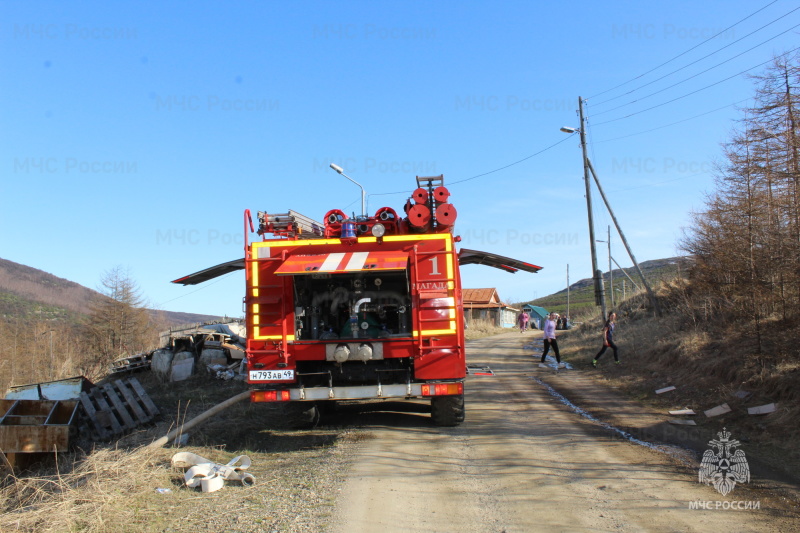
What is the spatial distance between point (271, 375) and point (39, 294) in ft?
385

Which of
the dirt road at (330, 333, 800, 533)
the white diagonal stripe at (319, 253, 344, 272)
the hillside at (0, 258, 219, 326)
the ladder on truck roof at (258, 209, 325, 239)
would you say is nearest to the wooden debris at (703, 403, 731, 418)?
the dirt road at (330, 333, 800, 533)

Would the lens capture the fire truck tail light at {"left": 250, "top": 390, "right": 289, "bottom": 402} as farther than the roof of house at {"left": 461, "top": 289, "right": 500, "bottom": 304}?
No

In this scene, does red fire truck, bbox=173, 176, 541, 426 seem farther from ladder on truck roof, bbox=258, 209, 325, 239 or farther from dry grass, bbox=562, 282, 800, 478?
dry grass, bbox=562, 282, 800, 478

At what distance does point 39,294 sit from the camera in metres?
106

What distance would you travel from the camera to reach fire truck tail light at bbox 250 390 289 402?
25.3 feet

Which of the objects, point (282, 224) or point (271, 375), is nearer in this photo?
point (271, 375)

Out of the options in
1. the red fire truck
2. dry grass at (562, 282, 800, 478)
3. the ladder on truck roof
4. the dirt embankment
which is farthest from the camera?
the ladder on truck roof

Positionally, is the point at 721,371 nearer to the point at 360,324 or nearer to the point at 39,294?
the point at 360,324

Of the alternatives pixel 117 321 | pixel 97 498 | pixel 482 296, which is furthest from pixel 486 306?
pixel 97 498

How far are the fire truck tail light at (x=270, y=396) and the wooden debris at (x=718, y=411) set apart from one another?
→ 6203 mm

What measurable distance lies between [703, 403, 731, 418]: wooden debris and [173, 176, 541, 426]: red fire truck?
12.1 feet

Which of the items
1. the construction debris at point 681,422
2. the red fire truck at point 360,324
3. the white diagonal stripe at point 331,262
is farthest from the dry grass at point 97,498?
the construction debris at point 681,422

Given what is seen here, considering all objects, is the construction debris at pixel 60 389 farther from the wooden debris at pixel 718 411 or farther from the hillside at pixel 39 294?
the hillside at pixel 39 294

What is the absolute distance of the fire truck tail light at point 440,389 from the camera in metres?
7.68
